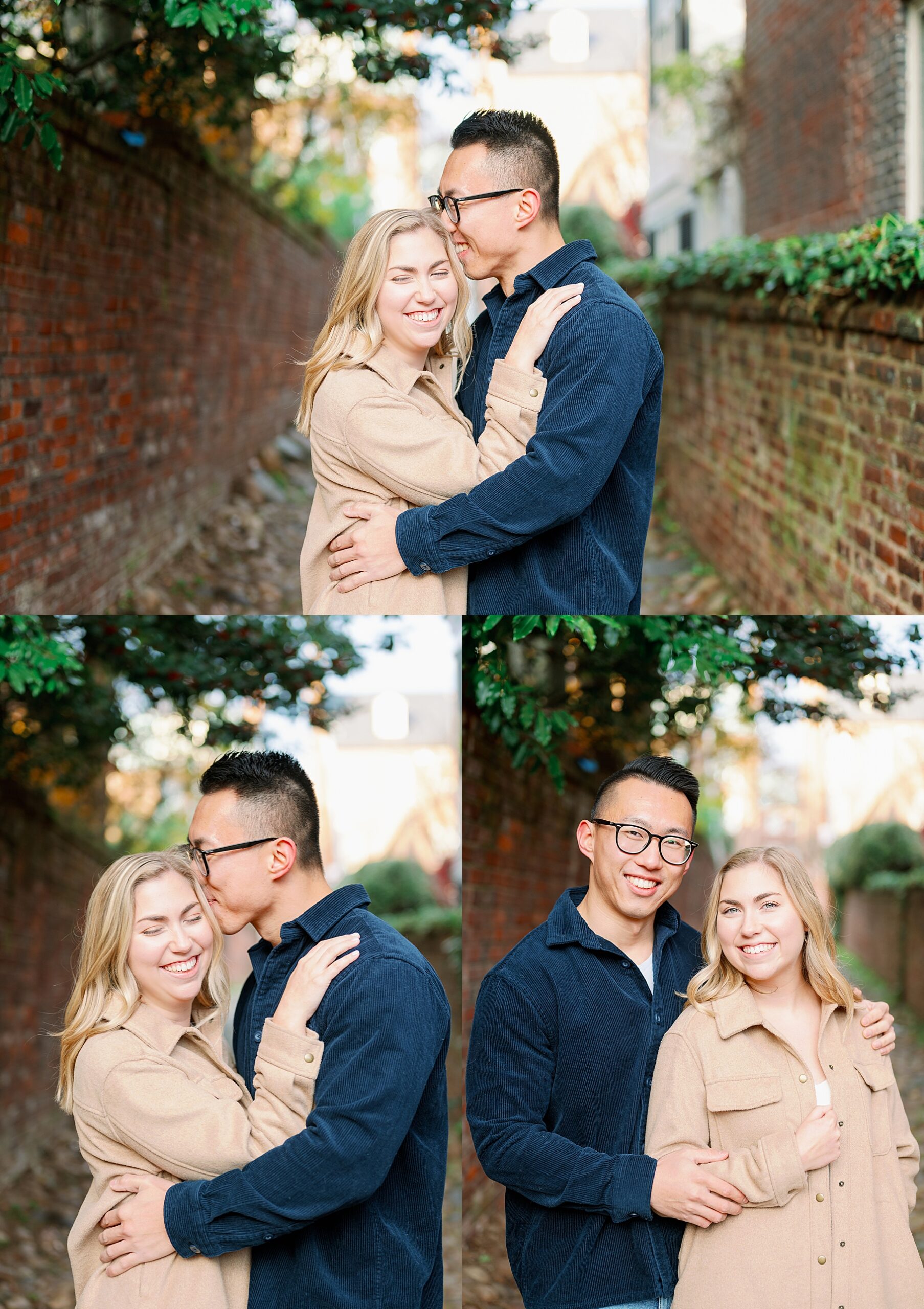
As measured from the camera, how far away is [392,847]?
12.1 feet

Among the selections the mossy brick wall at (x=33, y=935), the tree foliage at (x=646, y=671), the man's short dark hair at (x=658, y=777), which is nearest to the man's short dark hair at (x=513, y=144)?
the tree foliage at (x=646, y=671)

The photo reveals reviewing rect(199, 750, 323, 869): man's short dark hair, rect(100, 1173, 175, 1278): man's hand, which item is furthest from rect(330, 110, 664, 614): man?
rect(100, 1173, 175, 1278): man's hand

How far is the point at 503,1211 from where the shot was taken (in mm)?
3768

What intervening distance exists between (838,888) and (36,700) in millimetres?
3052

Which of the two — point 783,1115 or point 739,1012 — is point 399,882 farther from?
point 783,1115

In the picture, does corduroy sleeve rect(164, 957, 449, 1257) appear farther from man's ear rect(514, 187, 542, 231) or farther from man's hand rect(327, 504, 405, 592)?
man's ear rect(514, 187, 542, 231)

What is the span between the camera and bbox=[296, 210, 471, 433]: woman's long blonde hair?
10.5 ft

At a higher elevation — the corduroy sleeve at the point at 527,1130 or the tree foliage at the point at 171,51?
the tree foliage at the point at 171,51

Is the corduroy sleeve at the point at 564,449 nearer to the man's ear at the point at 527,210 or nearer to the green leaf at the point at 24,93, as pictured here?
the man's ear at the point at 527,210

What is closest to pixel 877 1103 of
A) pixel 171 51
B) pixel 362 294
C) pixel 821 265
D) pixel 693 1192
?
pixel 693 1192

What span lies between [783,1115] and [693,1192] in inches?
10.5

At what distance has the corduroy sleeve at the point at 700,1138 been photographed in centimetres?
284

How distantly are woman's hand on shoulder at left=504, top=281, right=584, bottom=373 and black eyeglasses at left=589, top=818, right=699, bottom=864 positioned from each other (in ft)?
3.71

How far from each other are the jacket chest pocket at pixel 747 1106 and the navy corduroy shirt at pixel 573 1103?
168mm
